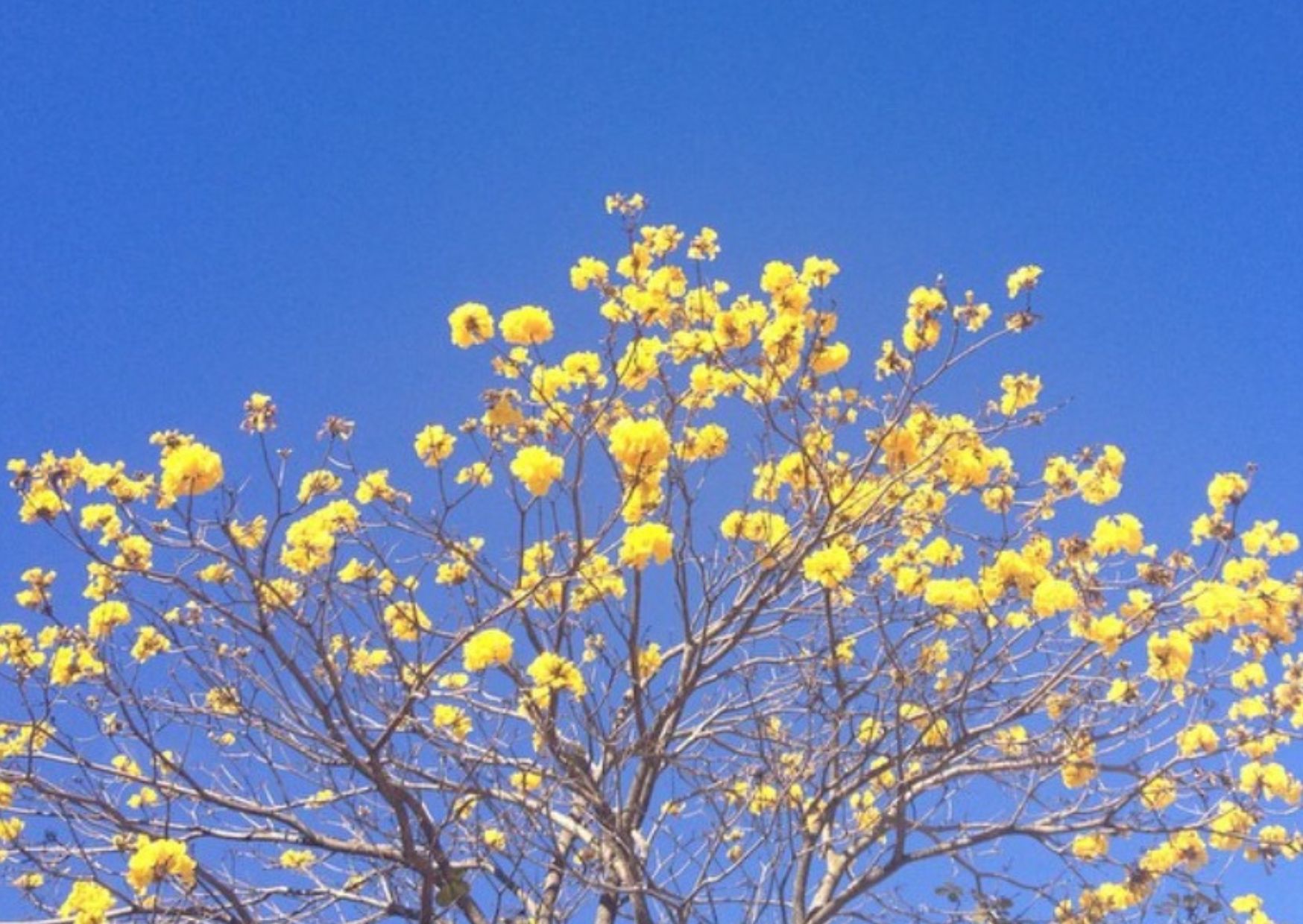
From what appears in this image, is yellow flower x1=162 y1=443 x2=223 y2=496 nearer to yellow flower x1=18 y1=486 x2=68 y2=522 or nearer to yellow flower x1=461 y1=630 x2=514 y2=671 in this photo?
yellow flower x1=18 y1=486 x2=68 y2=522

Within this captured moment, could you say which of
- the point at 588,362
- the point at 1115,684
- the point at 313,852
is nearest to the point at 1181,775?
the point at 1115,684

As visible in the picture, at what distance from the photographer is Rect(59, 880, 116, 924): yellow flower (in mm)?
4113

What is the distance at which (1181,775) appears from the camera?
Result: 16.5ft

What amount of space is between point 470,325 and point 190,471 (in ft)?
3.75

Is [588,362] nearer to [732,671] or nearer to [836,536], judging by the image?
[836,536]

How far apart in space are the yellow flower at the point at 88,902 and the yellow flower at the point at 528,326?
98.8 inches

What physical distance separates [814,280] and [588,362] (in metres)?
0.99

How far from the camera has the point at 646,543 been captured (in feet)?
13.1

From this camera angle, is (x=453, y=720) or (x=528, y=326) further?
(x=453, y=720)

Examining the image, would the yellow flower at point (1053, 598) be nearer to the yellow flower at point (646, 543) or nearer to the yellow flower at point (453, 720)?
the yellow flower at point (646, 543)

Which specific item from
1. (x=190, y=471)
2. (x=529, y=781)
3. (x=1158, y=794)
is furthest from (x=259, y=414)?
(x=1158, y=794)

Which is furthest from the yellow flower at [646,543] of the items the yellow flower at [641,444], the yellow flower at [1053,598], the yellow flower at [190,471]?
the yellow flower at [1053,598]

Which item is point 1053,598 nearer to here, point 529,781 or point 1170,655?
point 1170,655

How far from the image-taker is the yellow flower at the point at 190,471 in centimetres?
375
